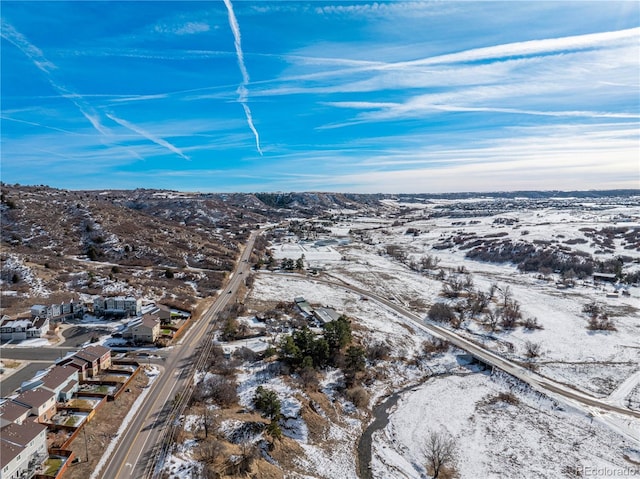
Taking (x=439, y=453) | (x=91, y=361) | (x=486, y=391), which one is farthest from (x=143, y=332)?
(x=486, y=391)

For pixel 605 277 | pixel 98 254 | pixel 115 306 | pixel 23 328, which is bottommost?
pixel 605 277

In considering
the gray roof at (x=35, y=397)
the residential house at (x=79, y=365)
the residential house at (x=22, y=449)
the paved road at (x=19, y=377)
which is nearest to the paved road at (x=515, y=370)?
the residential house at (x=79, y=365)

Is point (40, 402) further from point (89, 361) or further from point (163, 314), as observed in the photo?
point (163, 314)

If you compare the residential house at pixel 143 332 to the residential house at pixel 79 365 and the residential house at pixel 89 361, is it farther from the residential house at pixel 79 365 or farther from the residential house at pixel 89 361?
the residential house at pixel 79 365

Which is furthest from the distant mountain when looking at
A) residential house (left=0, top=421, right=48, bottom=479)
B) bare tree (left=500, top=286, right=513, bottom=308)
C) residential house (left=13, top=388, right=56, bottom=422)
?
bare tree (left=500, top=286, right=513, bottom=308)

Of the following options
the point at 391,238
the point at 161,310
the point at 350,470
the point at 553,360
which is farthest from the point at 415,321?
the point at 391,238

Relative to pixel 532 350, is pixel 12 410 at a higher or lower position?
higher

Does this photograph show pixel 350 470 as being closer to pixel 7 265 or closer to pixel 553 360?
pixel 553 360
